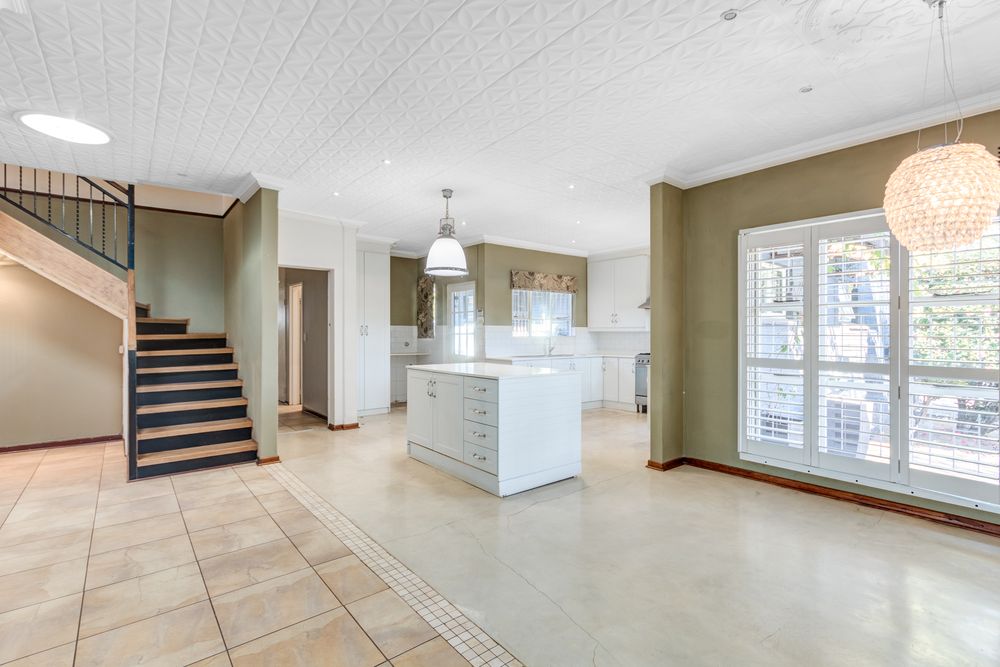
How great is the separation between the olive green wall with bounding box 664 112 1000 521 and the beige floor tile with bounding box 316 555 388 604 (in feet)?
9.40

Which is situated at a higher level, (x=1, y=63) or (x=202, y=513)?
(x=1, y=63)

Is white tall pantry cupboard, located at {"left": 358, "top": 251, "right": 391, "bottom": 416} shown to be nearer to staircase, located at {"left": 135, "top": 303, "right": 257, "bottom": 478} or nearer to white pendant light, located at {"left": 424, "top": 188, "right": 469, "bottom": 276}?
staircase, located at {"left": 135, "top": 303, "right": 257, "bottom": 478}

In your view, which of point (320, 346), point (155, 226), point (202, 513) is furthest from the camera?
point (320, 346)

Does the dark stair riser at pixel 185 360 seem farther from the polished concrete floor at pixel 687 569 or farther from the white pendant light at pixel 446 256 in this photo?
the white pendant light at pixel 446 256

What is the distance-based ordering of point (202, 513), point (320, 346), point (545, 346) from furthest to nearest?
point (545, 346), point (320, 346), point (202, 513)

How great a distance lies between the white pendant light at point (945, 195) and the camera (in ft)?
6.66

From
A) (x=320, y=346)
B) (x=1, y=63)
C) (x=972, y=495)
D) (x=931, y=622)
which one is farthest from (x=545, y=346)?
(x=1, y=63)

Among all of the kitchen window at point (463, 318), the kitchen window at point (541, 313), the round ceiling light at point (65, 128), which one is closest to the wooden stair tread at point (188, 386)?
the round ceiling light at point (65, 128)

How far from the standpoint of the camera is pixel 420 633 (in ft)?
6.29

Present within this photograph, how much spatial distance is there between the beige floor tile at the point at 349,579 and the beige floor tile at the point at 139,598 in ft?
1.83

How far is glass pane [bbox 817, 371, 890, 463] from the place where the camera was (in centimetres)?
322

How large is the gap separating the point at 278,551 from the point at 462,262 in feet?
9.20

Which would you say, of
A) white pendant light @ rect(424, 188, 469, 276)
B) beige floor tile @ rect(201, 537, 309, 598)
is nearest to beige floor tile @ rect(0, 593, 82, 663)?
beige floor tile @ rect(201, 537, 309, 598)

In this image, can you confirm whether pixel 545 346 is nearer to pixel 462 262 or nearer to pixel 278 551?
pixel 462 262
